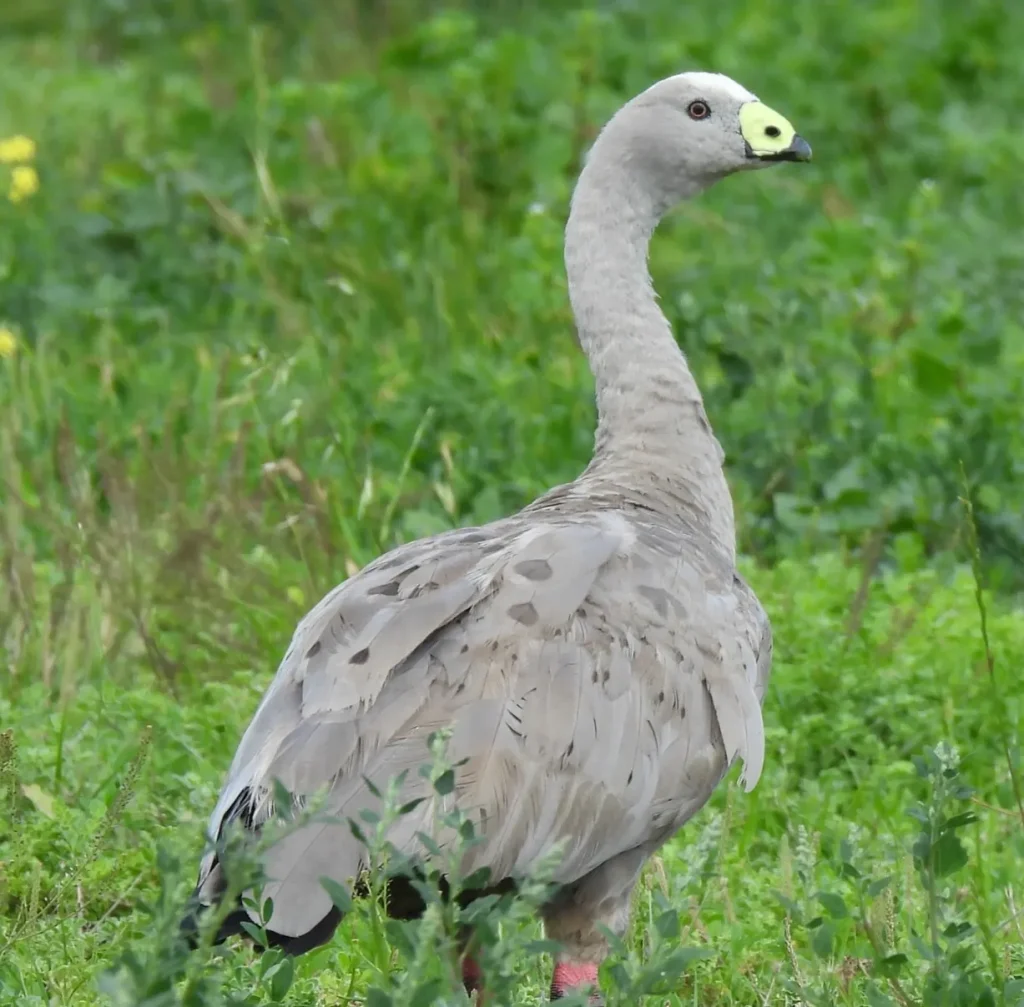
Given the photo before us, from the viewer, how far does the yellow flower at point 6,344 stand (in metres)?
6.39

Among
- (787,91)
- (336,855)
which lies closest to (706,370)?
(787,91)

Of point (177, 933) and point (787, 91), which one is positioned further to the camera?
point (787, 91)

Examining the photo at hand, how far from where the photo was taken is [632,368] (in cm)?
429

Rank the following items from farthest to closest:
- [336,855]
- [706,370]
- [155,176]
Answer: [155,176] < [706,370] < [336,855]

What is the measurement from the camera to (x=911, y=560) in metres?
→ 5.58

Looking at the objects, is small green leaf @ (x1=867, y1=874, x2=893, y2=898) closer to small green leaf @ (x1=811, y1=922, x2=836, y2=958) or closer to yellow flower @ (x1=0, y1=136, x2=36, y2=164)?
small green leaf @ (x1=811, y1=922, x2=836, y2=958)

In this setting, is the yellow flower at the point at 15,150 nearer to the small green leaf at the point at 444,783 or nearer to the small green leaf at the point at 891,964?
the small green leaf at the point at 444,783

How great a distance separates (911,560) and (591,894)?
2.27m

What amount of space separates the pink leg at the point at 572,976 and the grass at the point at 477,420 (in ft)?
0.33

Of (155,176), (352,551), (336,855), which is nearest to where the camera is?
(336,855)

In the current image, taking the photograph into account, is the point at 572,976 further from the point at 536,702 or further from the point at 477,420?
the point at 477,420

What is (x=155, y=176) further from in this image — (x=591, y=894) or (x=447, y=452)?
(x=591, y=894)

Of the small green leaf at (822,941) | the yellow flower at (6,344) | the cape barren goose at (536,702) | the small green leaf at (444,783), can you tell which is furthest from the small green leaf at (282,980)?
the yellow flower at (6,344)

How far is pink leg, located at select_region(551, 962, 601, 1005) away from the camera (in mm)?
3537
